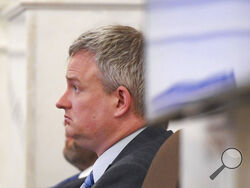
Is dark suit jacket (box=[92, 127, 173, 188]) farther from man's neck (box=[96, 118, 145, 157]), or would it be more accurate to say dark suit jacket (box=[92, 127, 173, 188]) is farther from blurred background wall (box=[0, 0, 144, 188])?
blurred background wall (box=[0, 0, 144, 188])

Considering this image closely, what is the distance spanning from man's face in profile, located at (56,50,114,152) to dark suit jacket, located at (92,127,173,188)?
0.10 m

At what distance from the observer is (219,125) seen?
91cm

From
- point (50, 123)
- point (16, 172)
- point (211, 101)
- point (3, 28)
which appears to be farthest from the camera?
point (3, 28)

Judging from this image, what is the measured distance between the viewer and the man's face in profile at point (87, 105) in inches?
89.4

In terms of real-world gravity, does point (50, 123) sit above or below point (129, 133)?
below

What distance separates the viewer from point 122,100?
2.25 m

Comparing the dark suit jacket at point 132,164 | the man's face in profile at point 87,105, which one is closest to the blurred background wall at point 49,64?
the man's face in profile at point 87,105

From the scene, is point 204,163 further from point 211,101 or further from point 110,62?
point 110,62

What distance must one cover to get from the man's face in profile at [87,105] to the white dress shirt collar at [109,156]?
0.04m

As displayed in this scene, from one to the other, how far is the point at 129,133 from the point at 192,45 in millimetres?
1343

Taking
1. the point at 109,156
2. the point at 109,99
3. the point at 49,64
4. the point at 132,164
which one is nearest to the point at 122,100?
the point at 109,99

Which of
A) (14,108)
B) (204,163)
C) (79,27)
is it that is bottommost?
(14,108)

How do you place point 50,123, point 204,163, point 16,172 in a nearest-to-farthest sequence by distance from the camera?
point 204,163
point 50,123
point 16,172

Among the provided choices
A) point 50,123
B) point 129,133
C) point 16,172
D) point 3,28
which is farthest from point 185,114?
point 3,28
